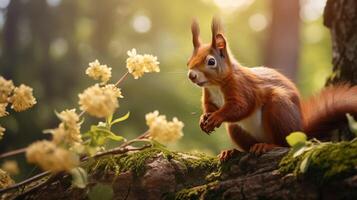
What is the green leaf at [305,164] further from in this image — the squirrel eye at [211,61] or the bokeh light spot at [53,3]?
the bokeh light spot at [53,3]

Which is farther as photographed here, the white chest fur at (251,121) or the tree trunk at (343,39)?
the tree trunk at (343,39)

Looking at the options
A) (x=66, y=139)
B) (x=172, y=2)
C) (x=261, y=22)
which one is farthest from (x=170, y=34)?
(x=66, y=139)

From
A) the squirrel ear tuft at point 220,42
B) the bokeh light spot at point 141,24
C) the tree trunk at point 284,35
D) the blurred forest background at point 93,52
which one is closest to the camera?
the squirrel ear tuft at point 220,42

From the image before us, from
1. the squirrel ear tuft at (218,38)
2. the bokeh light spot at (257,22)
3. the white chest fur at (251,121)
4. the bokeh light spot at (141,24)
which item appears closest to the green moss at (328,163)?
the white chest fur at (251,121)

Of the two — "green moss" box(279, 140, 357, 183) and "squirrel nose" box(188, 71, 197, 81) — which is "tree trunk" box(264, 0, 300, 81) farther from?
"green moss" box(279, 140, 357, 183)

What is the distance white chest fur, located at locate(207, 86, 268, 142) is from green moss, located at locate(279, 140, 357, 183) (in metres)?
0.49

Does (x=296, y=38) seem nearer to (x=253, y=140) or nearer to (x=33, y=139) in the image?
(x=33, y=139)

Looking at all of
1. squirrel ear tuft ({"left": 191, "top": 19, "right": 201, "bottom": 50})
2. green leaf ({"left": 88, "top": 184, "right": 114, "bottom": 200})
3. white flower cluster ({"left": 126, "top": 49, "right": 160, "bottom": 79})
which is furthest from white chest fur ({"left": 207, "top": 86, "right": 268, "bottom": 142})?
green leaf ({"left": 88, "top": 184, "right": 114, "bottom": 200})

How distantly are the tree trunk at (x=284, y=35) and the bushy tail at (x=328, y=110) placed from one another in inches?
172

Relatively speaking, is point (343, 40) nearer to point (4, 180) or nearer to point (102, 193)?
point (102, 193)

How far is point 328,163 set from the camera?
1.63 meters

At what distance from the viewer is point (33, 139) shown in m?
5.07

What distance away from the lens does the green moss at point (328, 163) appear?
5.21 feet

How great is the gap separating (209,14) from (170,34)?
139 centimetres
